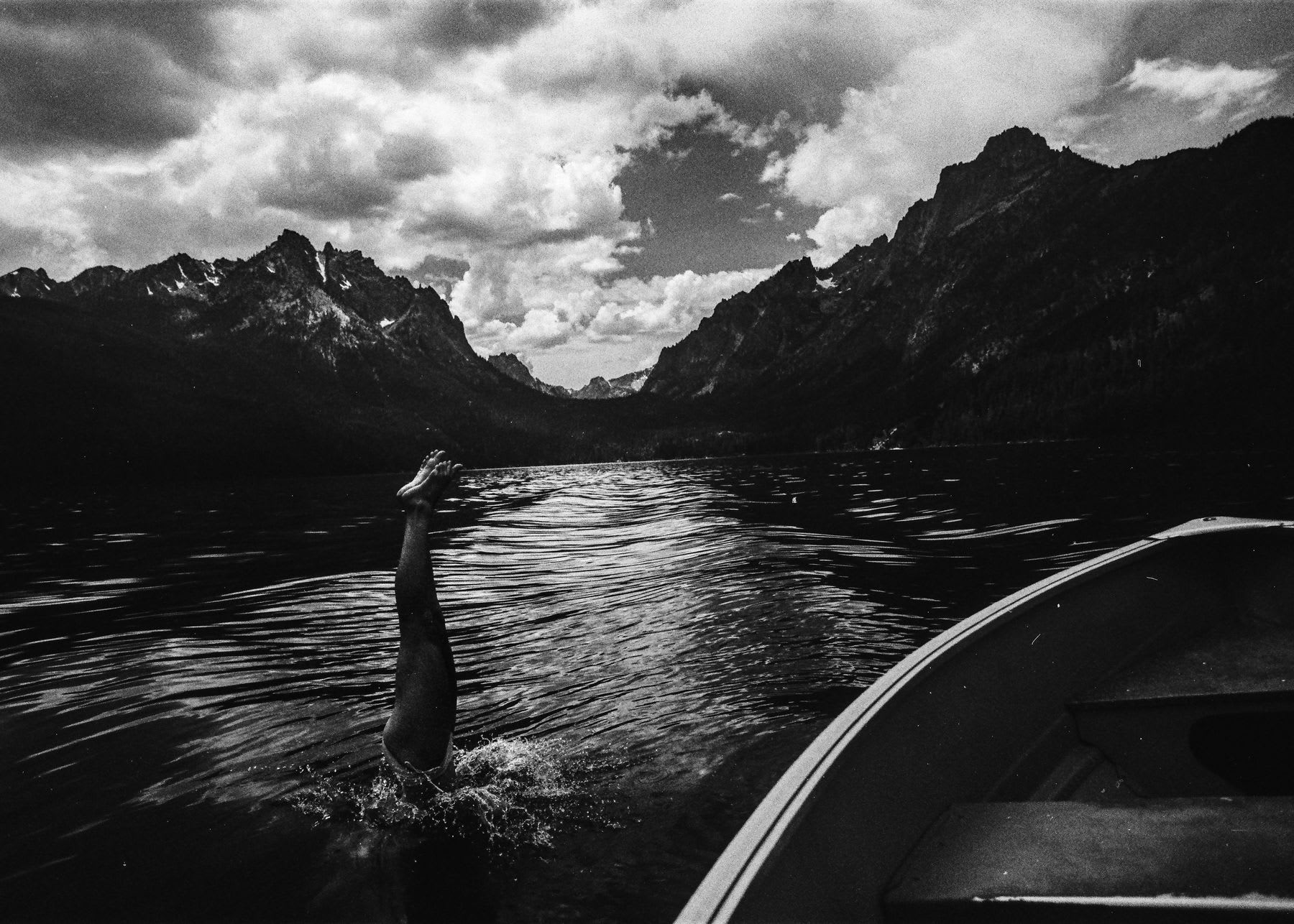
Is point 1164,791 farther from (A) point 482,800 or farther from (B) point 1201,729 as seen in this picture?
(A) point 482,800

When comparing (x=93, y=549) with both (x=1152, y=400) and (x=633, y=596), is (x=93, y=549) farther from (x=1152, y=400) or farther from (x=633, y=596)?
(x=1152, y=400)

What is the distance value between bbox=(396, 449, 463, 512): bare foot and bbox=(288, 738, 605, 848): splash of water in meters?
2.53

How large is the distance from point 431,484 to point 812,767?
397cm

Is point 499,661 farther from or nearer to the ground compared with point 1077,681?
nearer to the ground

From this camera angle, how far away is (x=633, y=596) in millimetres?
14633

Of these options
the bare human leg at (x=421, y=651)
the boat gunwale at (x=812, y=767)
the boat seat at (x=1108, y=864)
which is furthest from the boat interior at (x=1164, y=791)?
the bare human leg at (x=421, y=651)

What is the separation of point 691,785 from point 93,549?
30978 millimetres

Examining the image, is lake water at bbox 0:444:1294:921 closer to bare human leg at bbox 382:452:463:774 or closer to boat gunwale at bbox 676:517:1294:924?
bare human leg at bbox 382:452:463:774

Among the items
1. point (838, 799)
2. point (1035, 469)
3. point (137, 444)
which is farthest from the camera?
point (137, 444)

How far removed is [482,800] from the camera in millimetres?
5969

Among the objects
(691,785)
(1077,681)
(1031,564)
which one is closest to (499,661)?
(691,785)

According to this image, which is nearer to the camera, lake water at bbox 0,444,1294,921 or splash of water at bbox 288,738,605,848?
lake water at bbox 0,444,1294,921

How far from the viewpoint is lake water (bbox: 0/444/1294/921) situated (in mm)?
5059

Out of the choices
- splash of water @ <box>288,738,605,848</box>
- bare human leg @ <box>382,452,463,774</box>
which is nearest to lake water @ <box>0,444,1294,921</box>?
splash of water @ <box>288,738,605,848</box>
